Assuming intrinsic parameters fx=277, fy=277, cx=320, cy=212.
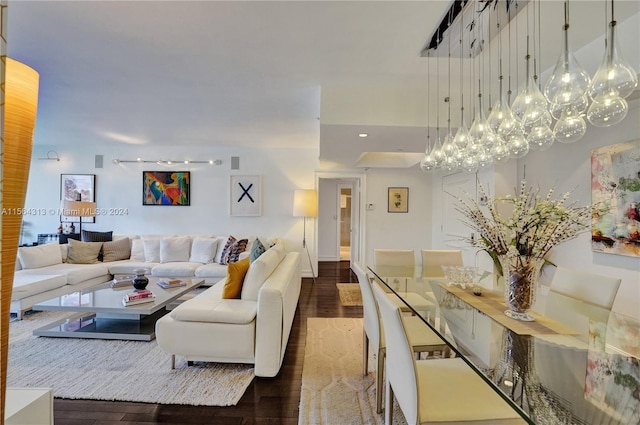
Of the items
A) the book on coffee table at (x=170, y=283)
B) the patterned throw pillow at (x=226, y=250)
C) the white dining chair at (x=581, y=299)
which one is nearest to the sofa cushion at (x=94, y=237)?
the patterned throw pillow at (x=226, y=250)

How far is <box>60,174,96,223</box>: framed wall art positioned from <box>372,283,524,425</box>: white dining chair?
6380 millimetres

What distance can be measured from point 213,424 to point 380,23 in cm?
277

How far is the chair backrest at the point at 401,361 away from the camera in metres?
1.11

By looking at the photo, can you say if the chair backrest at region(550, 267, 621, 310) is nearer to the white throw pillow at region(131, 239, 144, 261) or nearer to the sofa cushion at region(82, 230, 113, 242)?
the white throw pillow at region(131, 239, 144, 261)

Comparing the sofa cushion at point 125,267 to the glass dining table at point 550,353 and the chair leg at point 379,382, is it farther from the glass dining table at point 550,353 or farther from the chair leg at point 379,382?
the glass dining table at point 550,353

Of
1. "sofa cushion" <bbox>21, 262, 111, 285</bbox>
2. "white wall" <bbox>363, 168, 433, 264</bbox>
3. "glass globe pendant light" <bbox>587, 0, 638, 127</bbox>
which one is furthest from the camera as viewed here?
"white wall" <bbox>363, 168, 433, 264</bbox>

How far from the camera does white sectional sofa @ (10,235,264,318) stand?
3441mm

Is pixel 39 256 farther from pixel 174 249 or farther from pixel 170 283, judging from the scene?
pixel 170 283

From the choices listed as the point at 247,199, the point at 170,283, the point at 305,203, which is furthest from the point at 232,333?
the point at 247,199

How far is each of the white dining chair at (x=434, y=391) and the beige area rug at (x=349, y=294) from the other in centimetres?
258

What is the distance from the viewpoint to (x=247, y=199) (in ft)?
17.9

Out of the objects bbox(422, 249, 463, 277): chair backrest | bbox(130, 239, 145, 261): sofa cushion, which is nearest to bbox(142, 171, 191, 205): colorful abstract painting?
bbox(130, 239, 145, 261): sofa cushion

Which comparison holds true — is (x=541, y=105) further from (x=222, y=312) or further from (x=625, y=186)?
(x=222, y=312)

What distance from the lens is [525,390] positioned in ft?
3.04
